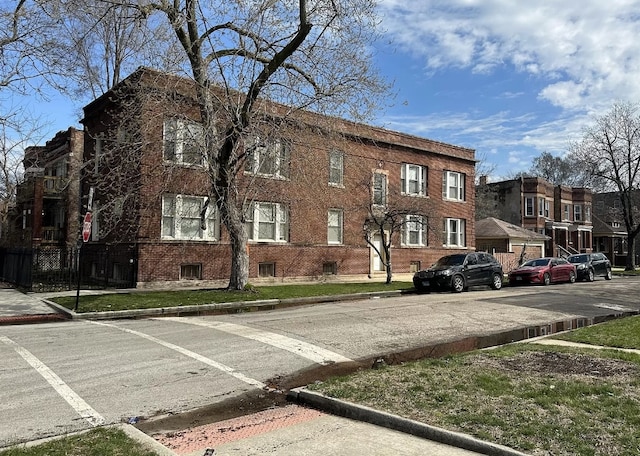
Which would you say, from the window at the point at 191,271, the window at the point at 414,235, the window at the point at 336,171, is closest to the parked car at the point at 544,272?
the window at the point at 414,235

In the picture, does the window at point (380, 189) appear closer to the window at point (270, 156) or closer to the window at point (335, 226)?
the window at point (335, 226)

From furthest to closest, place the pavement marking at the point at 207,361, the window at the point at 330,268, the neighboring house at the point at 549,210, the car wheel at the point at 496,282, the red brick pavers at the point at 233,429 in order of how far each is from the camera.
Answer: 1. the neighboring house at the point at 549,210
2. the window at the point at 330,268
3. the car wheel at the point at 496,282
4. the pavement marking at the point at 207,361
5. the red brick pavers at the point at 233,429

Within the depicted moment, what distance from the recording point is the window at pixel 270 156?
16.8 metres

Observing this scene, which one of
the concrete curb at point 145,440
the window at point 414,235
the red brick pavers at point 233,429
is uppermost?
the window at point 414,235

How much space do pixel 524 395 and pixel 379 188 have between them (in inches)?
876

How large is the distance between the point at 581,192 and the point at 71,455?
197 ft

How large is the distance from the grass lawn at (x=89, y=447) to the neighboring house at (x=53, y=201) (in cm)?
2203

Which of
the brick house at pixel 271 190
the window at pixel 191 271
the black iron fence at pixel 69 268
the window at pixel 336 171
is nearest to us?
the brick house at pixel 271 190

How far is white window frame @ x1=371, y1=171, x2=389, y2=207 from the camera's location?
83.7ft

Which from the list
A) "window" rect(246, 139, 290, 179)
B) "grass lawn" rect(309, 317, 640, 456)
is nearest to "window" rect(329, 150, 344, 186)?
"window" rect(246, 139, 290, 179)

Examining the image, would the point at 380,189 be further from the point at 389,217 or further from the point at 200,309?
the point at 200,309

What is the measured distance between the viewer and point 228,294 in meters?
17.5

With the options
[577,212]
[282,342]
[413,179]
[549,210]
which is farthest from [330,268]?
[577,212]

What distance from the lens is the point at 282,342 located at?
10.1m
